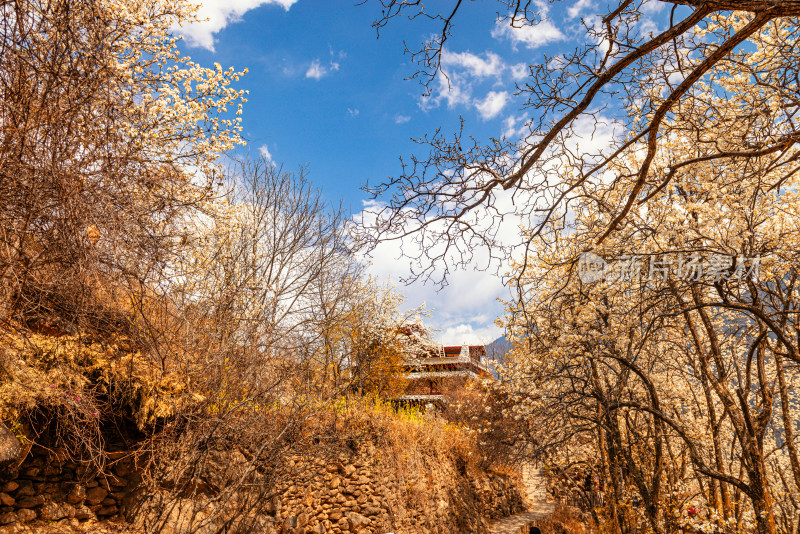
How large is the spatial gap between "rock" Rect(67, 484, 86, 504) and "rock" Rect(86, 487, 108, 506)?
0.34 feet

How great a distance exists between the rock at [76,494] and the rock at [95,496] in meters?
0.10

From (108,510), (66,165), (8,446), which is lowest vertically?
(108,510)

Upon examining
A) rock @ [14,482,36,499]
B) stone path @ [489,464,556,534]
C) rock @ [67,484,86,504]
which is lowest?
stone path @ [489,464,556,534]

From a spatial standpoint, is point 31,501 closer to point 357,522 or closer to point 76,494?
point 76,494

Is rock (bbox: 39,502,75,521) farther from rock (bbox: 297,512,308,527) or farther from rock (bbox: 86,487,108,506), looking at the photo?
rock (bbox: 297,512,308,527)

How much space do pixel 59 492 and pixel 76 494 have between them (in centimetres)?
19

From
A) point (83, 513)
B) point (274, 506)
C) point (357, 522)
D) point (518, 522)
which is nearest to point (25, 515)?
point (83, 513)

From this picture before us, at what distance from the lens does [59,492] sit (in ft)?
17.0

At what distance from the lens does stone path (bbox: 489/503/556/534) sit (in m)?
12.3

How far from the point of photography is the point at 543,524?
12359 millimetres

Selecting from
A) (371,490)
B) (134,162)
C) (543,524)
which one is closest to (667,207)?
(134,162)

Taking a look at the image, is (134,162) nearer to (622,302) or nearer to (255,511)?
(255,511)

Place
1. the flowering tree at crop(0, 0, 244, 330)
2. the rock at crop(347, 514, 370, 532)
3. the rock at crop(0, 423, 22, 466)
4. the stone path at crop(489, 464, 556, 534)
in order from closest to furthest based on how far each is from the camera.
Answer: the flowering tree at crop(0, 0, 244, 330)
the rock at crop(0, 423, 22, 466)
the rock at crop(347, 514, 370, 532)
the stone path at crop(489, 464, 556, 534)

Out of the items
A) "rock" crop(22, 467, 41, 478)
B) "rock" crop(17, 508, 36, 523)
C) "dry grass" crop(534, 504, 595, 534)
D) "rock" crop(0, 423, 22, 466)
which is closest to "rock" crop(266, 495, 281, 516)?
"rock" crop(17, 508, 36, 523)
